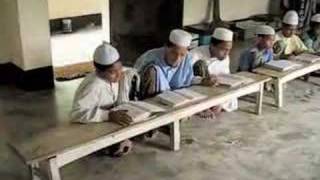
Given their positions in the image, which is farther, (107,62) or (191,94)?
(191,94)

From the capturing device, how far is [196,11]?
6523 millimetres

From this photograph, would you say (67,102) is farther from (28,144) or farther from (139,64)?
(28,144)

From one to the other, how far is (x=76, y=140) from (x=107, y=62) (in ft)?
1.97

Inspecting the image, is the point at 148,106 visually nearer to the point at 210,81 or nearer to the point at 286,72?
the point at 210,81

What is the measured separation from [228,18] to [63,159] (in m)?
4.72

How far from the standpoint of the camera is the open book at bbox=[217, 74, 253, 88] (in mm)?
3850

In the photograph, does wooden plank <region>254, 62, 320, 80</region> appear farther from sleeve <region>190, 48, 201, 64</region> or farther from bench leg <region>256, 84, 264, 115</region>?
sleeve <region>190, 48, 201, 64</region>

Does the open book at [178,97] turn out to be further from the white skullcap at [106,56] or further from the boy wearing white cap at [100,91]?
the white skullcap at [106,56]

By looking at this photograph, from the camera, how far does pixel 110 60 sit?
3164mm

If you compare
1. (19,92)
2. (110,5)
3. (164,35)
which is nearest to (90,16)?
(110,5)

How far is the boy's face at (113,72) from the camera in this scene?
3215mm

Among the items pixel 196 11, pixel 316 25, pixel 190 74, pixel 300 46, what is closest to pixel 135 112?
pixel 190 74

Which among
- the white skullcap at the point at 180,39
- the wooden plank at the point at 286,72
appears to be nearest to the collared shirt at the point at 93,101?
the white skullcap at the point at 180,39

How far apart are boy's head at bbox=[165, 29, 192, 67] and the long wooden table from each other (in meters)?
0.43
